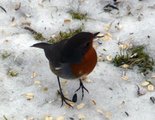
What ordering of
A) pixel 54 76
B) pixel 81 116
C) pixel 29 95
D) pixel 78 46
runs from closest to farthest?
pixel 78 46 < pixel 81 116 < pixel 29 95 < pixel 54 76

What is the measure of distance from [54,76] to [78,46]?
71 cm

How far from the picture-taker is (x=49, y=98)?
11.3 feet

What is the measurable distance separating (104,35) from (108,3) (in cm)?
43

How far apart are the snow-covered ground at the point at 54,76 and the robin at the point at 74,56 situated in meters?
0.36

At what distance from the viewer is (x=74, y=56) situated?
3000 millimetres

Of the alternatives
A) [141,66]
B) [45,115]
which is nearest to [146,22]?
[141,66]

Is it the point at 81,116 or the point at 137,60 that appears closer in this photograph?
the point at 81,116

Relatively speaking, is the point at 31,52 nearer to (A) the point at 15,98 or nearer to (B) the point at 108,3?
(A) the point at 15,98

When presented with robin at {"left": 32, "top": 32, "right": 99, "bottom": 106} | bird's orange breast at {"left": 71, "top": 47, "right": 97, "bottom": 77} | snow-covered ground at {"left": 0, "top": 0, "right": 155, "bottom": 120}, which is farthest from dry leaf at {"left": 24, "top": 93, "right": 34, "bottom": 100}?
bird's orange breast at {"left": 71, "top": 47, "right": 97, "bottom": 77}

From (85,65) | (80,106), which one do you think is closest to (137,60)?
(80,106)

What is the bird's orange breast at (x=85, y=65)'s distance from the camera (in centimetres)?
302

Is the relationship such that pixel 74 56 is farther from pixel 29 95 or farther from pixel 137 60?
pixel 137 60

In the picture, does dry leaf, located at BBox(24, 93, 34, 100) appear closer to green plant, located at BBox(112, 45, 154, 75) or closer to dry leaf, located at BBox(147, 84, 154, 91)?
green plant, located at BBox(112, 45, 154, 75)

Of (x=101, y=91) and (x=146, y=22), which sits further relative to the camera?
(x=146, y=22)
